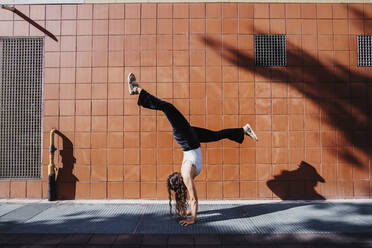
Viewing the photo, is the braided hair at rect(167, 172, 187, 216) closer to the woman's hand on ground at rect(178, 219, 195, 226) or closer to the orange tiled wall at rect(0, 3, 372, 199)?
the woman's hand on ground at rect(178, 219, 195, 226)

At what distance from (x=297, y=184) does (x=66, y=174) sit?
5107 millimetres

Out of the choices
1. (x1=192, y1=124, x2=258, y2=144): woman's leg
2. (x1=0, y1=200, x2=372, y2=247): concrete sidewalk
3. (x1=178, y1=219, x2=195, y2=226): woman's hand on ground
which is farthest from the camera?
(x1=192, y1=124, x2=258, y2=144): woman's leg

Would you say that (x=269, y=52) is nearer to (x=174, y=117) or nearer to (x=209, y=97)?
(x=209, y=97)

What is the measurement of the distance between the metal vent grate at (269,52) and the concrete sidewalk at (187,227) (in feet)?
10.2

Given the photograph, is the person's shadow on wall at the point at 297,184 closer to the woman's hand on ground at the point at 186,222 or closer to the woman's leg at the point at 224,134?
the woman's leg at the point at 224,134

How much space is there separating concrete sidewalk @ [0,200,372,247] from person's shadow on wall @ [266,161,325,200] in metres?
0.28

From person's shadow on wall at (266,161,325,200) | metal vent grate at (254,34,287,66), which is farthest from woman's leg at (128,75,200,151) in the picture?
metal vent grate at (254,34,287,66)

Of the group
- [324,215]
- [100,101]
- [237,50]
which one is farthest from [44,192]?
[324,215]

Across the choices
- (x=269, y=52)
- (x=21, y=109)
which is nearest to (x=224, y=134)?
(x=269, y=52)

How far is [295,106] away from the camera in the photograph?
508cm

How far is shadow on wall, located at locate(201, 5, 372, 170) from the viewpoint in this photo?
16.6 feet

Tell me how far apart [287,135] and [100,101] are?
4.24 meters

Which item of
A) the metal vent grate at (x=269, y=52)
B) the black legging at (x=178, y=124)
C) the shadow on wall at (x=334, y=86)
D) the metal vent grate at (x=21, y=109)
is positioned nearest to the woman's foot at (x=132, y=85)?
the black legging at (x=178, y=124)

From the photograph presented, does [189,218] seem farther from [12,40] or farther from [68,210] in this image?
[12,40]
